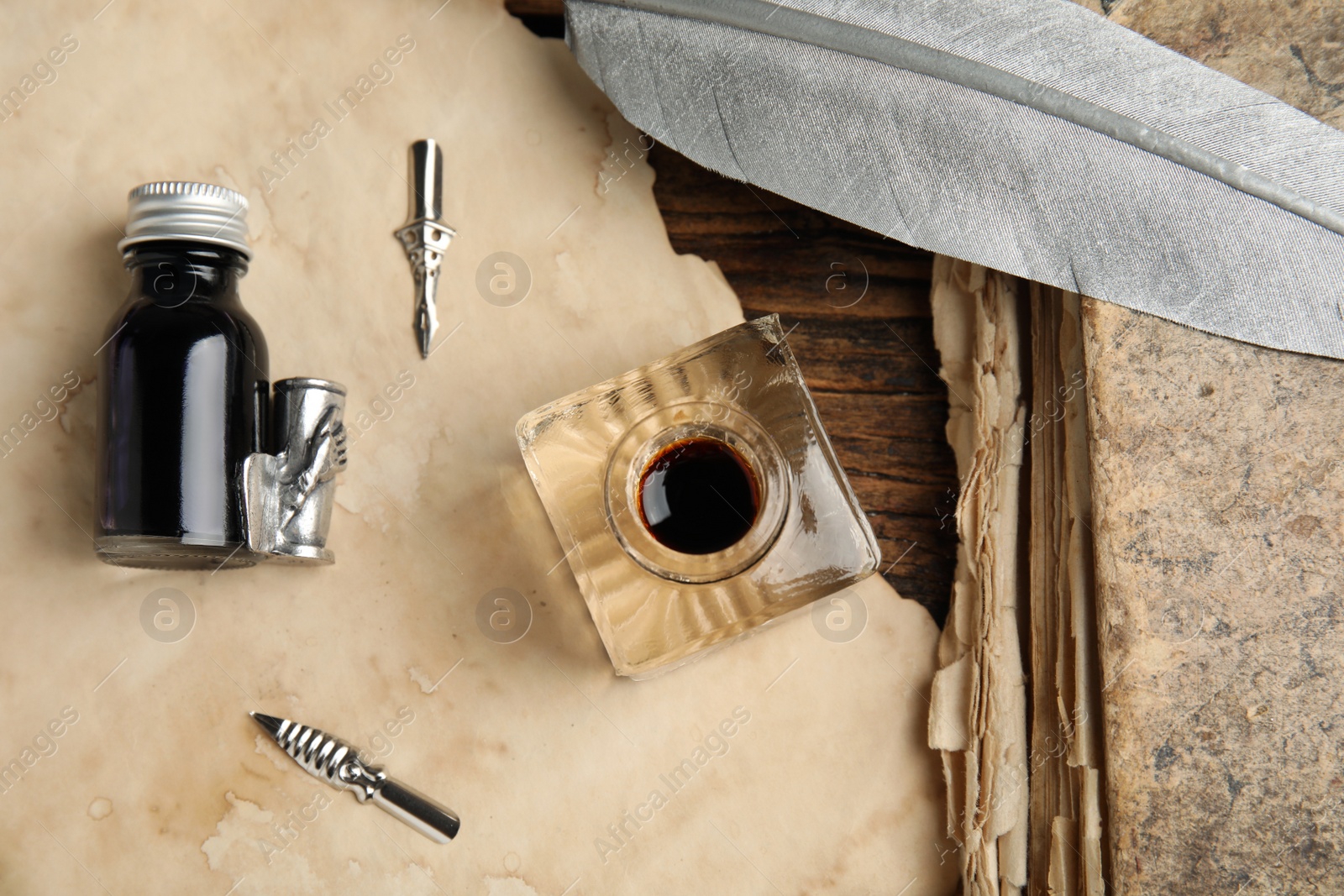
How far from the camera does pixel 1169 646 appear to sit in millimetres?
985

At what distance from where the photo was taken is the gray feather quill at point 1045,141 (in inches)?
38.1

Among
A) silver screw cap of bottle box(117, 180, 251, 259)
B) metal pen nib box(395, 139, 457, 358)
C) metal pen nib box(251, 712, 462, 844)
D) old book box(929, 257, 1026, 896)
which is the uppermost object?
metal pen nib box(395, 139, 457, 358)

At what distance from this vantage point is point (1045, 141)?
3.21 feet

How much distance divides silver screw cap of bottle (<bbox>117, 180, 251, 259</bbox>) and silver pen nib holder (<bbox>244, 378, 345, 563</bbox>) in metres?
0.20

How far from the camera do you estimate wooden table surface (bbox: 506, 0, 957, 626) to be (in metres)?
1.16

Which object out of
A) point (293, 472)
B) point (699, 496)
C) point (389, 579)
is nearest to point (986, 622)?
point (699, 496)

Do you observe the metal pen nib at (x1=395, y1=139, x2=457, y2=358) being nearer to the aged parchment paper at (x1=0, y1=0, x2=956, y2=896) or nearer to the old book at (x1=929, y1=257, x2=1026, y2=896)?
the aged parchment paper at (x1=0, y1=0, x2=956, y2=896)

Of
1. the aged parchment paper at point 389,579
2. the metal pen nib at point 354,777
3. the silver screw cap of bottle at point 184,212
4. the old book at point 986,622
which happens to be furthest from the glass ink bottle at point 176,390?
the old book at point 986,622

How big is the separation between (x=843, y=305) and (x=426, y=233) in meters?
0.61

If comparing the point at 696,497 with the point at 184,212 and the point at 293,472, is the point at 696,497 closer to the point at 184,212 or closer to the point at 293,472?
the point at 293,472

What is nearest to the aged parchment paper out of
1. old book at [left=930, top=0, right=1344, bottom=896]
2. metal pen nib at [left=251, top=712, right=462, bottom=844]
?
metal pen nib at [left=251, top=712, right=462, bottom=844]

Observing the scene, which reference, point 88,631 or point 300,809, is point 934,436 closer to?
point 300,809

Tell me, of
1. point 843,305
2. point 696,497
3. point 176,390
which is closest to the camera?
point 176,390

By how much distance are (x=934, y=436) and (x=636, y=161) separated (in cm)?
60
